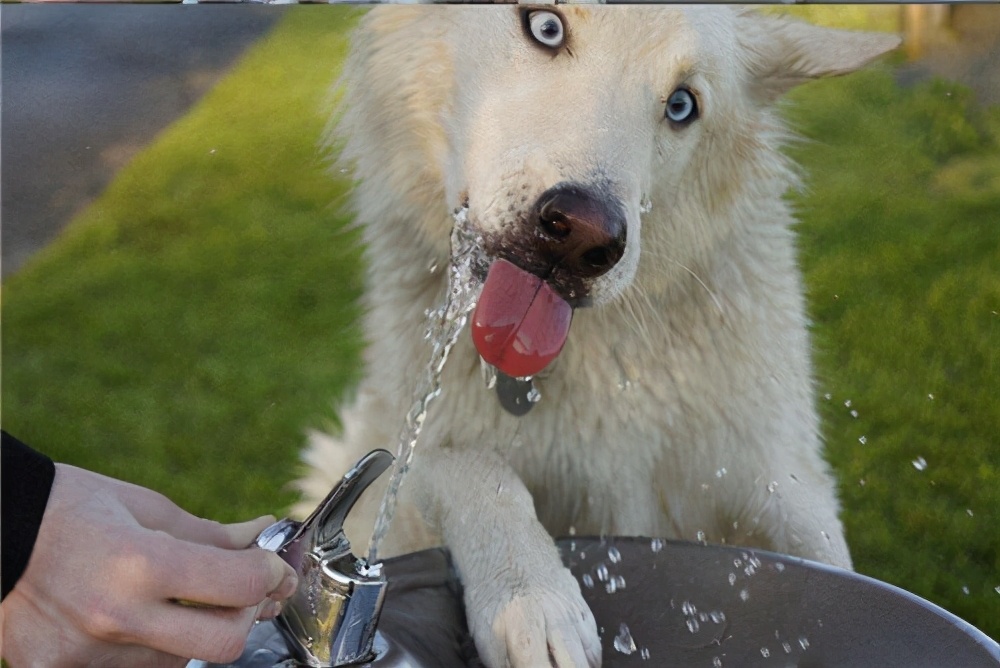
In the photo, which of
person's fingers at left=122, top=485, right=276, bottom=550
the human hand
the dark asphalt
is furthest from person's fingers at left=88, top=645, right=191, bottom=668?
the dark asphalt

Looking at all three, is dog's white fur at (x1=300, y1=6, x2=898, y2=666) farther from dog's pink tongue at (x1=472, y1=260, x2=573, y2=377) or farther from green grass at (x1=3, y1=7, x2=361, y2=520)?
green grass at (x1=3, y1=7, x2=361, y2=520)

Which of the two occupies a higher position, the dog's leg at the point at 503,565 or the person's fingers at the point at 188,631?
the person's fingers at the point at 188,631

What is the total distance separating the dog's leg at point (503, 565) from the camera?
1.27 meters

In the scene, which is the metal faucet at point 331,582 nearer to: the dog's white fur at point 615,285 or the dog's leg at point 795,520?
the dog's white fur at point 615,285

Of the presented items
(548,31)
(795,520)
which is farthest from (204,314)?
(795,520)

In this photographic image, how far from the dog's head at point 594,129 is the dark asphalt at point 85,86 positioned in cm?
50

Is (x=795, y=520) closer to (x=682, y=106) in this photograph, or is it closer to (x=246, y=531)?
(x=682, y=106)

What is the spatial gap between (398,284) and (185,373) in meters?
0.69

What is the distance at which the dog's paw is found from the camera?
4.09ft

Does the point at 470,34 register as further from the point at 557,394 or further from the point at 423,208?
the point at 557,394

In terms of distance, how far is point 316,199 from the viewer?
2207mm

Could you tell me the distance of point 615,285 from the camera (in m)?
1.50

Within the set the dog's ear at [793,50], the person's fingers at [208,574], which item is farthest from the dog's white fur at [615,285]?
the person's fingers at [208,574]

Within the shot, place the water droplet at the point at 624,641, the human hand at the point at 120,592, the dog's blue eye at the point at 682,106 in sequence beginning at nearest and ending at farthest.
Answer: the human hand at the point at 120,592 < the water droplet at the point at 624,641 < the dog's blue eye at the point at 682,106
